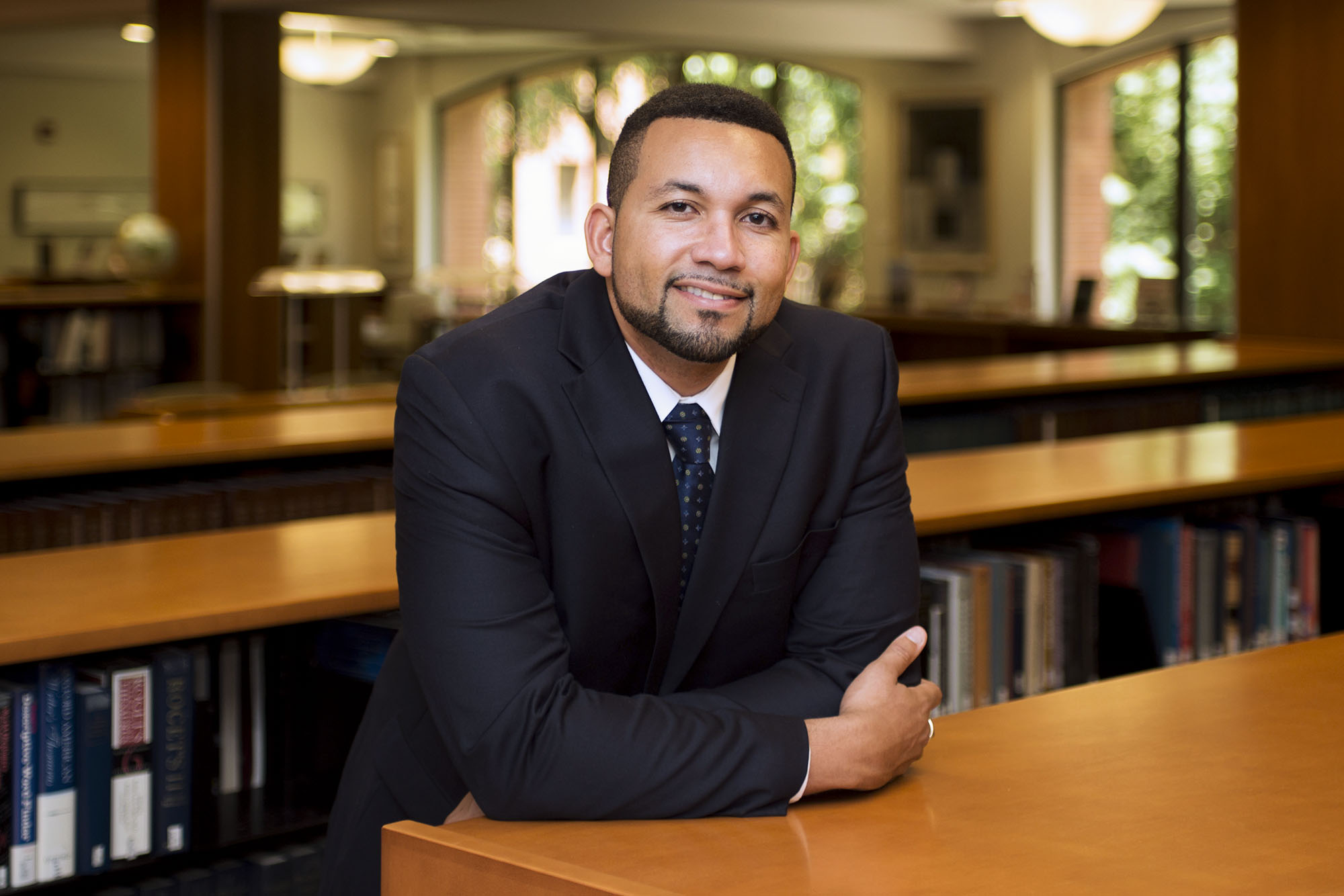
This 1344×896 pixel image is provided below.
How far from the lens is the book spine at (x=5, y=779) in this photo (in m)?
2.11

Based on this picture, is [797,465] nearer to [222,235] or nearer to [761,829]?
[761,829]

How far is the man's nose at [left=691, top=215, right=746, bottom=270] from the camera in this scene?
61.9 inches

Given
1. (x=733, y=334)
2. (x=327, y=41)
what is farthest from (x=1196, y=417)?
(x=327, y=41)

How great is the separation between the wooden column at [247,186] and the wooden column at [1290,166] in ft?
17.7

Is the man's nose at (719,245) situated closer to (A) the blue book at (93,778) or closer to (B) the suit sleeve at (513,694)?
(B) the suit sleeve at (513,694)

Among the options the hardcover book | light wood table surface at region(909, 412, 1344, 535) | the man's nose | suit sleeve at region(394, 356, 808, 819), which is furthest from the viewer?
light wood table surface at region(909, 412, 1344, 535)

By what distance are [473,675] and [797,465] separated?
0.46 metres

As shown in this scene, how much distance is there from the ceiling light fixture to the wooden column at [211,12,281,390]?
4.35 meters

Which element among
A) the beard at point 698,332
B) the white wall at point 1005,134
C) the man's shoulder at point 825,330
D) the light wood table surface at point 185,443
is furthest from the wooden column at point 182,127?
the beard at point 698,332

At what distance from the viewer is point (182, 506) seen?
3371mm

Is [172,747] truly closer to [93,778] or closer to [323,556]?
[93,778]

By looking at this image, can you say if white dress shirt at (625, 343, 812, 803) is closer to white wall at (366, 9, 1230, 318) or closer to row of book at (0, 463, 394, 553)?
row of book at (0, 463, 394, 553)

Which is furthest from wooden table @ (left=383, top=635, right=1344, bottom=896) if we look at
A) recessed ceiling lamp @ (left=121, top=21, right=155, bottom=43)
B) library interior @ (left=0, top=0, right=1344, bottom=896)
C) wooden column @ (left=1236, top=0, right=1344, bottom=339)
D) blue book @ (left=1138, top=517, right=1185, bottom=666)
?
recessed ceiling lamp @ (left=121, top=21, right=155, bottom=43)

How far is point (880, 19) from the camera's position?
36.8 ft
